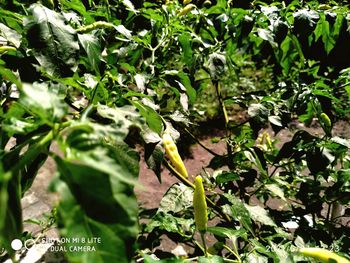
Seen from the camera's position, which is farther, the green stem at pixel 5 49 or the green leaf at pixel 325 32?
the green leaf at pixel 325 32

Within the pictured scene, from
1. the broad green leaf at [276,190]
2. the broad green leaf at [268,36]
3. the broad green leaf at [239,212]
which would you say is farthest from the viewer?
the broad green leaf at [268,36]

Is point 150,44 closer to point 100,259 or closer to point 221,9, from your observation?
point 221,9

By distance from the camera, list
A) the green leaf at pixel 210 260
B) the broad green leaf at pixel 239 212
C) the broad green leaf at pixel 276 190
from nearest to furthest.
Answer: the green leaf at pixel 210 260, the broad green leaf at pixel 239 212, the broad green leaf at pixel 276 190

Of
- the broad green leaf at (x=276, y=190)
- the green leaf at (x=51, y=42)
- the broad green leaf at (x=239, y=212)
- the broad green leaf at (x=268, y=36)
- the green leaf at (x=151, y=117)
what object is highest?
the green leaf at (x=51, y=42)

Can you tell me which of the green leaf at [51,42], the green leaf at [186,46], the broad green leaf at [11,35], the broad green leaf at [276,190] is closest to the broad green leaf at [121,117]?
the green leaf at [51,42]

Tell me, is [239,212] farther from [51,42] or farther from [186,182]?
[51,42]

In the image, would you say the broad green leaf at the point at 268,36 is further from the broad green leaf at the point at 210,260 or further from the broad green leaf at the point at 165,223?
the broad green leaf at the point at 210,260

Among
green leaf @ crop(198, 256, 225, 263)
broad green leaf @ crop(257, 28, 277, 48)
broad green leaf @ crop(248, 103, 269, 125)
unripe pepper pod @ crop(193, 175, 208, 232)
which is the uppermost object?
broad green leaf @ crop(257, 28, 277, 48)

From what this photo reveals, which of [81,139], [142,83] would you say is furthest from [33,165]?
[142,83]

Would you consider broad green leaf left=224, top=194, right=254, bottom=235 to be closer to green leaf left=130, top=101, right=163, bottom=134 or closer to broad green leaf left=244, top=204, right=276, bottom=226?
broad green leaf left=244, top=204, right=276, bottom=226

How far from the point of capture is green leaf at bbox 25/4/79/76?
74 centimetres

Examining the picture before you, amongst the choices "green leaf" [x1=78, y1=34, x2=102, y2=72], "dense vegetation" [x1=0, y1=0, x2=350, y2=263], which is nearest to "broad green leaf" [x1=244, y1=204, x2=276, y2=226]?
"dense vegetation" [x1=0, y1=0, x2=350, y2=263]

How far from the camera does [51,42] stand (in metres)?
0.75

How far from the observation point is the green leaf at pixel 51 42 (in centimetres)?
74
